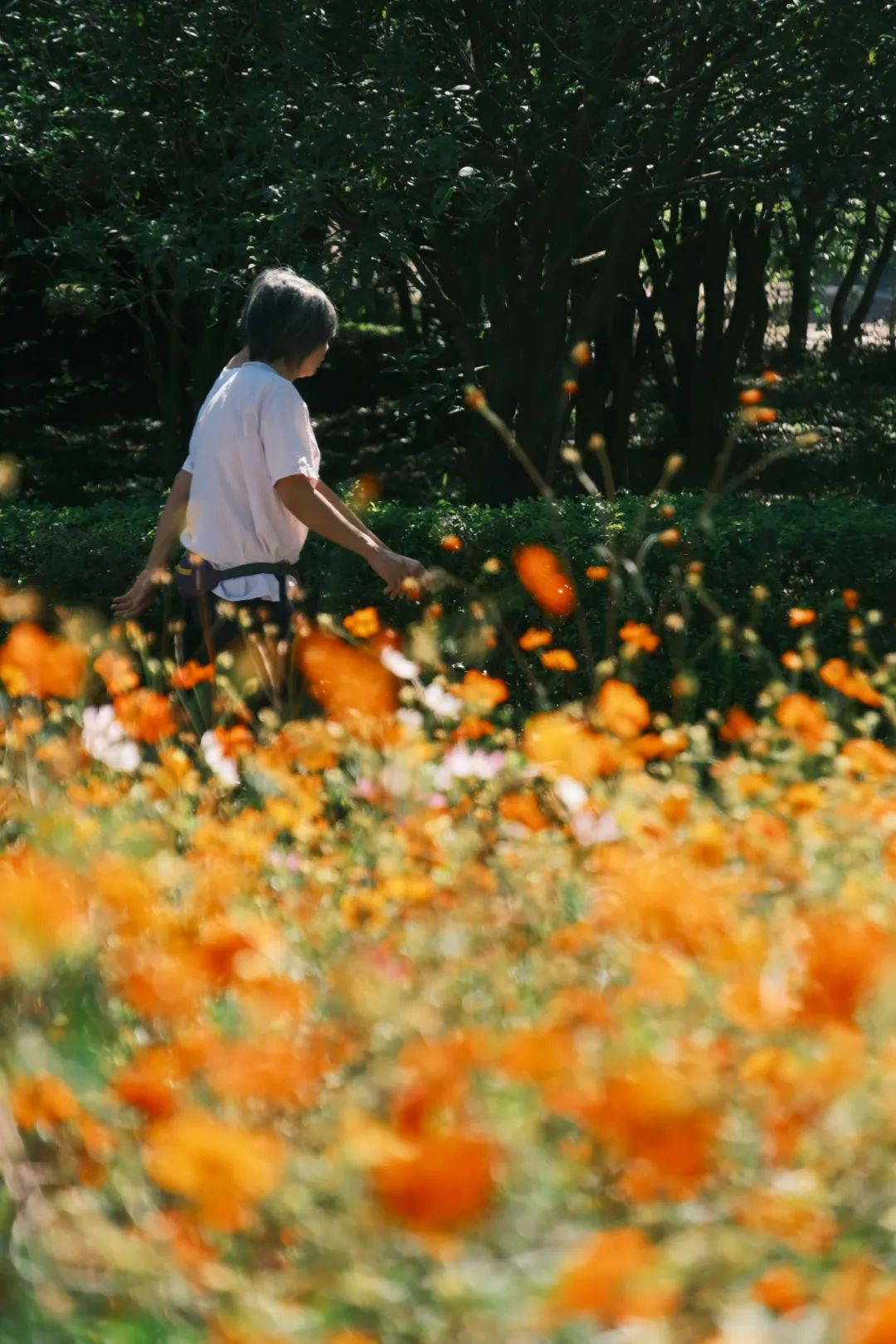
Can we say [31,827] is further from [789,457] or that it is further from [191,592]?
[789,457]

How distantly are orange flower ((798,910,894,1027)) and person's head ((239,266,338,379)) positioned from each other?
280 centimetres

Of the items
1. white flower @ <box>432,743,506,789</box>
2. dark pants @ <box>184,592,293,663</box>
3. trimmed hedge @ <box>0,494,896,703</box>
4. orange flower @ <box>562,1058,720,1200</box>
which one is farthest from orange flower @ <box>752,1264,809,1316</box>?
trimmed hedge @ <box>0,494,896,703</box>

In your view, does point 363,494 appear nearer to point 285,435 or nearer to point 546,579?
point 546,579

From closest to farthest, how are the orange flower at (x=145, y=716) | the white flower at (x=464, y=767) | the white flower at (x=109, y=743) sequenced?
the white flower at (x=464, y=767), the white flower at (x=109, y=743), the orange flower at (x=145, y=716)

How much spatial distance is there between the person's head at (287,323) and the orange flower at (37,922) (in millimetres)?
2404

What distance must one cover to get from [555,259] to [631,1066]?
9081 millimetres

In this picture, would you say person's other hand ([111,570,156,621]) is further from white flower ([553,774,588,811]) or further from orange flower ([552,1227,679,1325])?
orange flower ([552,1227,679,1325])

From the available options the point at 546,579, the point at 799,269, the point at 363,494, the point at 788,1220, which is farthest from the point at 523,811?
the point at 799,269

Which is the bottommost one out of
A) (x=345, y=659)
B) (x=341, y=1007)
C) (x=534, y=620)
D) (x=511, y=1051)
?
(x=534, y=620)

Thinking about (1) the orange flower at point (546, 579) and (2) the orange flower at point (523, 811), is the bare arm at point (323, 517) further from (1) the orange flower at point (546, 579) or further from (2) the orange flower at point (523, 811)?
(1) the orange flower at point (546, 579)

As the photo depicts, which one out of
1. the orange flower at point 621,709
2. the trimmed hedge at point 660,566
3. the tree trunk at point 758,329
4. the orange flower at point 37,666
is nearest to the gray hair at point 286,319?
the orange flower at point 37,666

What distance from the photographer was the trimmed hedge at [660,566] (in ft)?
21.3

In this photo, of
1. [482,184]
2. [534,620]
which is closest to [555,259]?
[482,184]

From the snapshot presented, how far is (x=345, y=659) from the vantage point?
475 centimetres
